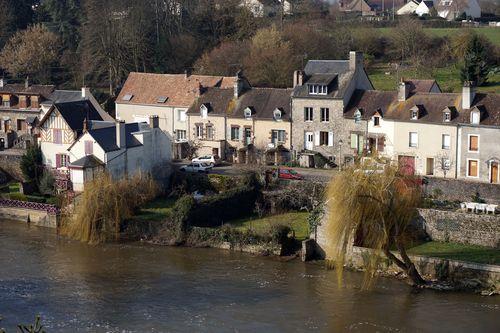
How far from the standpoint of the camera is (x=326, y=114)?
47062mm

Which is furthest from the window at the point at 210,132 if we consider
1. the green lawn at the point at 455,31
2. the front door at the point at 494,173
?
the green lawn at the point at 455,31

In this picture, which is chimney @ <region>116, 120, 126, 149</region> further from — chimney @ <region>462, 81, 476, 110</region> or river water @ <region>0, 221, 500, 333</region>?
chimney @ <region>462, 81, 476, 110</region>

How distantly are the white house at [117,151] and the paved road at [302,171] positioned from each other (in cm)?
308

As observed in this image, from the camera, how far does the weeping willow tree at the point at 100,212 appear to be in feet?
123

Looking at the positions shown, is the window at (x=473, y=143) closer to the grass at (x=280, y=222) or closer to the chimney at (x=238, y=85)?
the grass at (x=280, y=222)

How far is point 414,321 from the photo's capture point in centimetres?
2819

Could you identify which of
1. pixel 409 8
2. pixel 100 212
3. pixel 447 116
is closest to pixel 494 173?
pixel 447 116

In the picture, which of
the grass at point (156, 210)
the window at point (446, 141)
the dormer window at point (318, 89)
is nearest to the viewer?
the grass at point (156, 210)

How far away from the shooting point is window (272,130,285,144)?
159ft

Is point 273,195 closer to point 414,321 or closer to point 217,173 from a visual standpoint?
point 217,173

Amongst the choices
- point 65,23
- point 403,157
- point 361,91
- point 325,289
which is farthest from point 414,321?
point 65,23

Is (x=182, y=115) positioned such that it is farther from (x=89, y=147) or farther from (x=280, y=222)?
(x=280, y=222)

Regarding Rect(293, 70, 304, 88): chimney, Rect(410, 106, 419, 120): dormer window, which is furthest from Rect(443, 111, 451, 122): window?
Rect(293, 70, 304, 88): chimney

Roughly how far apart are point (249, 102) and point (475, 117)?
13.5m
